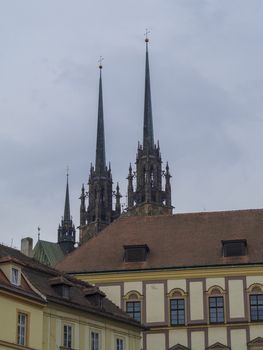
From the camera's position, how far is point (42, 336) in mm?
47438

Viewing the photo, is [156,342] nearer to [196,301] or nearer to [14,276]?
[196,301]

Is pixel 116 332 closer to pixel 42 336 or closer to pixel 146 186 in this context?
pixel 42 336

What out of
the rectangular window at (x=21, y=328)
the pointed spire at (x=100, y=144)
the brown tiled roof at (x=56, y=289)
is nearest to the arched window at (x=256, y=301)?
the brown tiled roof at (x=56, y=289)

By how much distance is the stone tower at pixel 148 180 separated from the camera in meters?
140

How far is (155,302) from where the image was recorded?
65562 mm

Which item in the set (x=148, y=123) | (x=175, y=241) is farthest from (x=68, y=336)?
(x=148, y=123)

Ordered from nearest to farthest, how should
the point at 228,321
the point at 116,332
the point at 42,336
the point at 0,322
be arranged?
the point at 0,322
the point at 42,336
the point at 116,332
the point at 228,321

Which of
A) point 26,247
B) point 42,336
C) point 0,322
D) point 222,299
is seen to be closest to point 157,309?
point 222,299

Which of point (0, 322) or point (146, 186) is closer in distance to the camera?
point (0, 322)

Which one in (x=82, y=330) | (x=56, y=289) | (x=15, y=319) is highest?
(x=56, y=289)

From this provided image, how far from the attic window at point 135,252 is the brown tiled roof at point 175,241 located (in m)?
0.41

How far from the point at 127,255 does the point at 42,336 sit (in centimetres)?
2116

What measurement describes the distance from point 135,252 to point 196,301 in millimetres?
6129

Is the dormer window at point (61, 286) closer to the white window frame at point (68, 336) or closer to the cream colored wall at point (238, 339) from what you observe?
the white window frame at point (68, 336)
